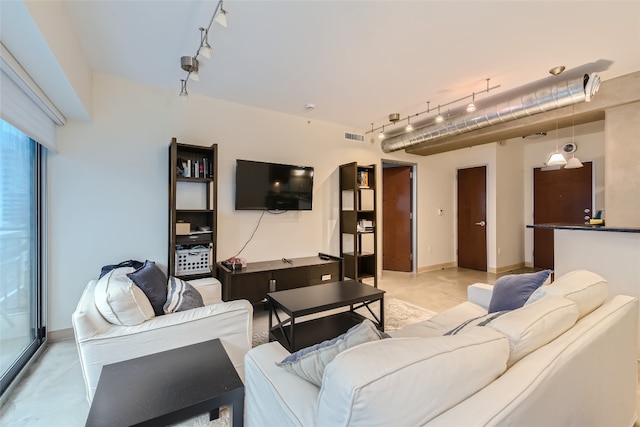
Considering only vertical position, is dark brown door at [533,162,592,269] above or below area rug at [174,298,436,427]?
above

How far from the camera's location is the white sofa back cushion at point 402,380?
665 mm

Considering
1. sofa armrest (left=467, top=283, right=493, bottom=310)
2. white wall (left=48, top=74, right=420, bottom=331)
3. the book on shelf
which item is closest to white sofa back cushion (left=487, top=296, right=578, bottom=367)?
sofa armrest (left=467, top=283, right=493, bottom=310)

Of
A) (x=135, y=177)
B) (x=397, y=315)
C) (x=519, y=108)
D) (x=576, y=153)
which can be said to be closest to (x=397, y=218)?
→ (x=397, y=315)

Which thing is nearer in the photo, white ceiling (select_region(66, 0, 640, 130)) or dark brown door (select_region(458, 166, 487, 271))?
white ceiling (select_region(66, 0, 640, 130))

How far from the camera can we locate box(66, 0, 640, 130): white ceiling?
1.94 meters

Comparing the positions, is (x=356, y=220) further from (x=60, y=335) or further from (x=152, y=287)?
(x=60, y=335)

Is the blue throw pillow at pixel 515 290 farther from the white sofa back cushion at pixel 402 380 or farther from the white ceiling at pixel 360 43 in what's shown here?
the white ceiling at pixel 360 43

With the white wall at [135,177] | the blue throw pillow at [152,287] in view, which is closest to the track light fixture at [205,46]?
the white wall at [135,177]

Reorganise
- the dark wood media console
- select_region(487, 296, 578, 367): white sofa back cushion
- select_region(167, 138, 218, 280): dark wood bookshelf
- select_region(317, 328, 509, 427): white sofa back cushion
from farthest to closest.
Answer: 1. the dark wood media console
2. select_region(167, 138, 218, 280): dark wood bookshelf
3. select_region(487, 296, 578, 367): white sofa back cushion
4. select_region(317, 328, 509, 427): white sofa back cushion

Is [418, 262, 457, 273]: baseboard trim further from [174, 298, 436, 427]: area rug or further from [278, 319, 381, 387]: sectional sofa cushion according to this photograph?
[278, 319, 381, 387]: sectional sofa cushion

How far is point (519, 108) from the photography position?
3.18 metres

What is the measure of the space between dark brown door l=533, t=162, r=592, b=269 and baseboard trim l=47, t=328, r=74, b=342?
7377 millimetres

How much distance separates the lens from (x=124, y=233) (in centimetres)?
297

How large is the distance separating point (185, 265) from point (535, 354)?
298cm
